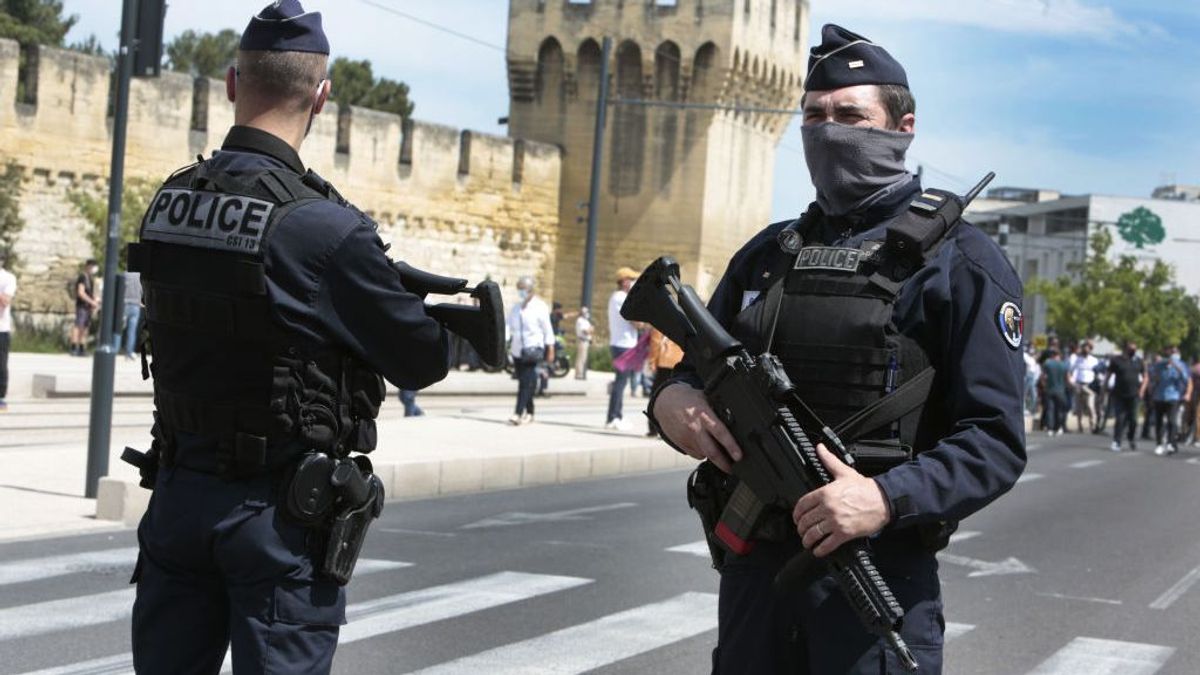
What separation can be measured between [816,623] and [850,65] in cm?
108

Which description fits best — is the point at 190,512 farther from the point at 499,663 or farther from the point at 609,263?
the point at 609,263

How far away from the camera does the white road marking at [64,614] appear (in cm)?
709

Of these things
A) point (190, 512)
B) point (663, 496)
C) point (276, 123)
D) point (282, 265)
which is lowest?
point (663, 496)

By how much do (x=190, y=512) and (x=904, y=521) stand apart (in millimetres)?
1377

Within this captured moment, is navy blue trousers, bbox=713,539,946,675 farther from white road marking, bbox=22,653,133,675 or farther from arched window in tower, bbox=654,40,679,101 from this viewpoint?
arched window in tower, bbox=654,40,679,101

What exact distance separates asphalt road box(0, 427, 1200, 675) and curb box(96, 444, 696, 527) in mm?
278

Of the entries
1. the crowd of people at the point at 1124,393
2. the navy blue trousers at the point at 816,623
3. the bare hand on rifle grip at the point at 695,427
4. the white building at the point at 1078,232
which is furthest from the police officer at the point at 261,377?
the white building at the point at 1078,232

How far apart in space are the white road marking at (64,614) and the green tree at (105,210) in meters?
24.3

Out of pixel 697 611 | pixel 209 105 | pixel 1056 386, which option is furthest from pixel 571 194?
pixel 697 611

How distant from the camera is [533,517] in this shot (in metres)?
11.9

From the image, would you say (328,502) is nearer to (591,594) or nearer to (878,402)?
(878,402)

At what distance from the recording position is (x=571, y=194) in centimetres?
5066

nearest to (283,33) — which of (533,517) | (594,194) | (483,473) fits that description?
(533,517)

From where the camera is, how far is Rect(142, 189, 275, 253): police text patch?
3529mm
